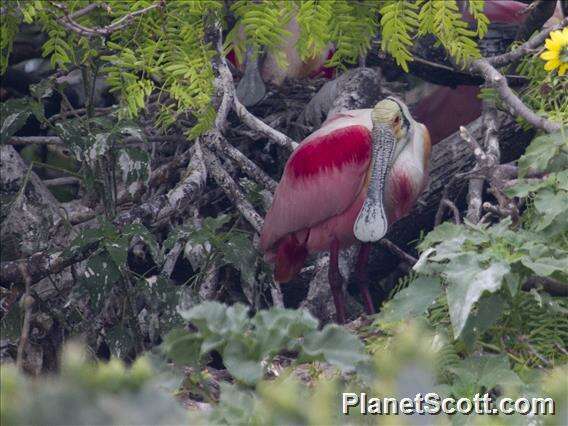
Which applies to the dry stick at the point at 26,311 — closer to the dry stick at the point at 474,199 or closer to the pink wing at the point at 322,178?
the pink wing at the point at 322,178

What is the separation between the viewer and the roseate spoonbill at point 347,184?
4.11 m

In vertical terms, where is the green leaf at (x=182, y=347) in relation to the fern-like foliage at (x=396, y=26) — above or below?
below

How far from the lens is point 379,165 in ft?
13.5

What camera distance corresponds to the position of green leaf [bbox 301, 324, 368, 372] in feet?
8.18

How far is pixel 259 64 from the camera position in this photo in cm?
497

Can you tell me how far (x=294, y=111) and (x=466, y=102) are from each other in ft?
2.33

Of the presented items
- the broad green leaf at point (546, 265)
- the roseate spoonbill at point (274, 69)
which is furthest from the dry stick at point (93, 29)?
the broad green leaf at point (546, 265)

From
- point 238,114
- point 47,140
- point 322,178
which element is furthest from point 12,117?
point 322,178

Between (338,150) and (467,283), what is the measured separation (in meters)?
1.25

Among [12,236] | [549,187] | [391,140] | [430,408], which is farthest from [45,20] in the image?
[430,408]

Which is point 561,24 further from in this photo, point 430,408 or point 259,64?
point 430,408

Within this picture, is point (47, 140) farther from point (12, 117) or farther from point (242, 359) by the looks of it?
point (242, 359)

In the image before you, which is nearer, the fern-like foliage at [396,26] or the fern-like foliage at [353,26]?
the fern-like foliage at [396,26]

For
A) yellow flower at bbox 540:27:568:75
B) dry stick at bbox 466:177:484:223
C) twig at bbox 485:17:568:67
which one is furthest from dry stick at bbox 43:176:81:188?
yellow flower at bbox 540:27:568:75
